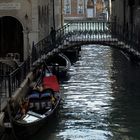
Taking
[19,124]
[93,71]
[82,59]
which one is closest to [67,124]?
[19,124]

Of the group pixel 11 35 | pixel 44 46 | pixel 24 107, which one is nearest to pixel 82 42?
pixel 44 46

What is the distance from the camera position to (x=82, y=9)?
95125mm

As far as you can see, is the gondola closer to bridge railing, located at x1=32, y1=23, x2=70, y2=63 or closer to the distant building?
bridge railing, located at x1=32, y1=23, x2=70, y2=63

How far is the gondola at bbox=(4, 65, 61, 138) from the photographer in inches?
701

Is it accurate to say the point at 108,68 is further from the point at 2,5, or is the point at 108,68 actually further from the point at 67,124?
the point at 67,124

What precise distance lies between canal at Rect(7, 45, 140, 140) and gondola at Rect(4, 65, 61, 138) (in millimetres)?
523

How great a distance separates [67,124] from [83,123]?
60 centimetres

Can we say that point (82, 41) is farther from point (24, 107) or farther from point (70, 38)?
point (24, 107)

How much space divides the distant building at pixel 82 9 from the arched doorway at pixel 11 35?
63226 millimetres

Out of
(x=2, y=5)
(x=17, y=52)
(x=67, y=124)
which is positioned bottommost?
(x=67, y=124)

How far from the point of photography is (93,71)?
37.6m

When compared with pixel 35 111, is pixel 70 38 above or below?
above

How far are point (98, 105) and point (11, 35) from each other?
8792 mm

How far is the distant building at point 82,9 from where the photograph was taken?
3745 inches
